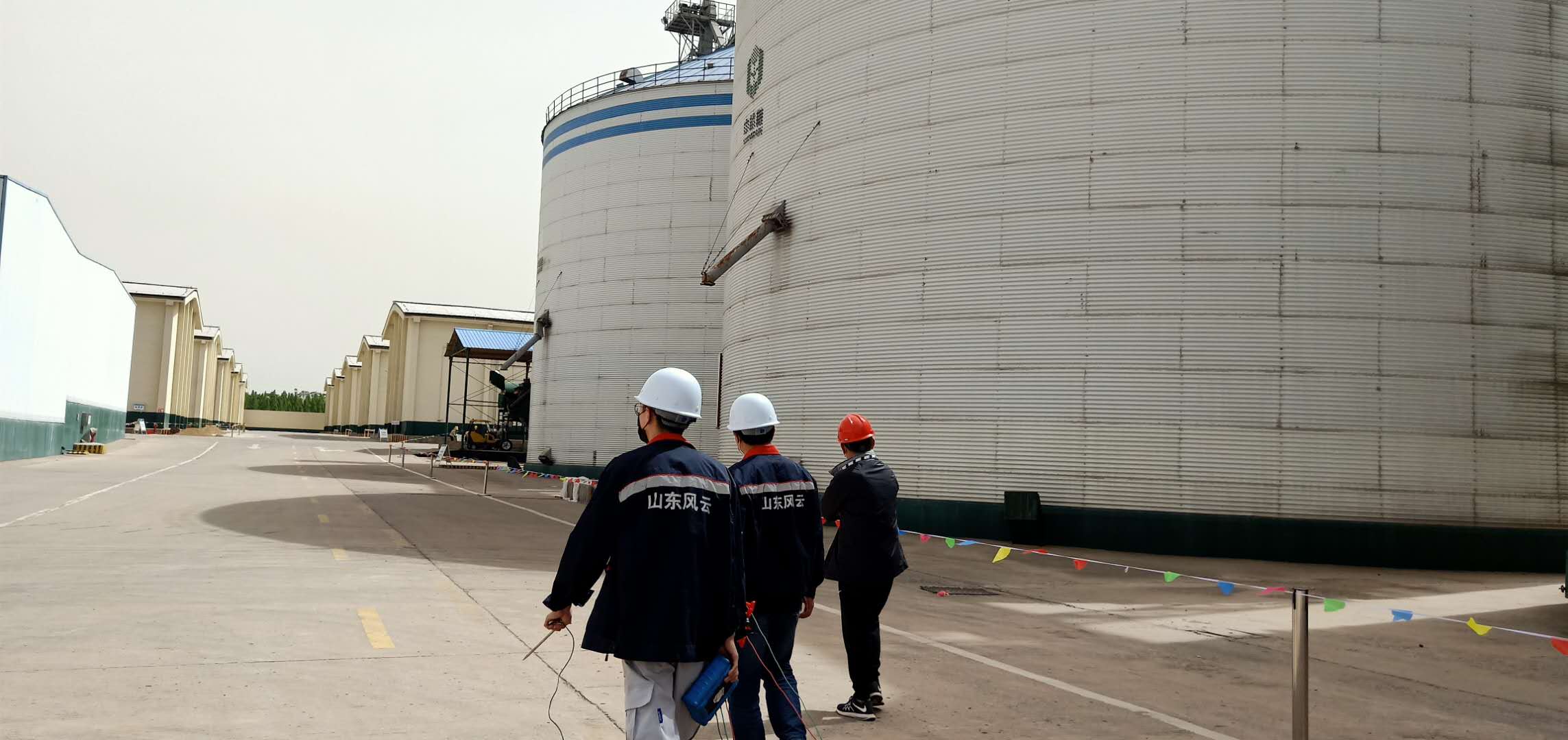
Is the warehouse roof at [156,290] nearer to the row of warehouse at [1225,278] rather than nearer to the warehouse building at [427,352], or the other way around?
the warehouse building at [427,352]

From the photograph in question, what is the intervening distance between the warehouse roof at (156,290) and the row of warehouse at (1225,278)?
81950mm

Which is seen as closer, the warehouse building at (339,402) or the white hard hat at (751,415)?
the white hard hat at (751,415)

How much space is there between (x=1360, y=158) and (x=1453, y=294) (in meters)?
2.55

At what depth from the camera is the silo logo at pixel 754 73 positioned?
2514 cm

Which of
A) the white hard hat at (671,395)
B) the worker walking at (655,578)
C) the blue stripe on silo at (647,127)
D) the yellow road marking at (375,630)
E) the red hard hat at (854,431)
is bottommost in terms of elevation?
the yellow road marking at (375,630)

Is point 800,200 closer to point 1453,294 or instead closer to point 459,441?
point 1453,294

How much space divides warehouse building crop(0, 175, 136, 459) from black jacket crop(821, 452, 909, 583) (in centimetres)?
3452

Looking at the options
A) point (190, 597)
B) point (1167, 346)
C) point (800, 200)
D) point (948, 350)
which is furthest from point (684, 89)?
point (190, 597)

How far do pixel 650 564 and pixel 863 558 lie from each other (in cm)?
303

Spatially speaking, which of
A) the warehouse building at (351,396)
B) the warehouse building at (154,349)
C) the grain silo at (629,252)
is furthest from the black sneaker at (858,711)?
the warehouse building at (351,396)

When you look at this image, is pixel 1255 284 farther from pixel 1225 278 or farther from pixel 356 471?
pixel 356 471

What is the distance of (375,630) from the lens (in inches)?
364

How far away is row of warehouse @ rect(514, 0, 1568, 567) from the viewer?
17203 millimetres

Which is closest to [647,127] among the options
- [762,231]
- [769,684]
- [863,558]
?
[762,231]
